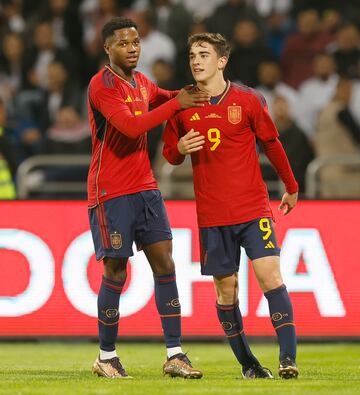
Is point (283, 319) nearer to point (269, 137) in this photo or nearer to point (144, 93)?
point (269, 137)

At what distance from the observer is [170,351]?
27.9 ft

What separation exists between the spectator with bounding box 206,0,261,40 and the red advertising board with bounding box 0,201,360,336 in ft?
16.7

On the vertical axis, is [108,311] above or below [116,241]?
below

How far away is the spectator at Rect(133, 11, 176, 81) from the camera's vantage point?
52.5 ft

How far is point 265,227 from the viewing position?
821 centimetres

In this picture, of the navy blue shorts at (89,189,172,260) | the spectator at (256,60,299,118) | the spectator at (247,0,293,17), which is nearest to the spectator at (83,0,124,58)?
the spectator at (247,0,293,17)

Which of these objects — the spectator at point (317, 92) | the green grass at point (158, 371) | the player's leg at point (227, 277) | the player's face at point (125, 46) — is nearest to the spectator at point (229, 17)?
the spectator at point (317, 92)

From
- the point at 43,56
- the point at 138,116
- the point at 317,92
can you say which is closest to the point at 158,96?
the point at 138,116

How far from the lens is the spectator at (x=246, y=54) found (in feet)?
50.2

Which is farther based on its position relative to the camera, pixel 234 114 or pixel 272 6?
pixel 272 6

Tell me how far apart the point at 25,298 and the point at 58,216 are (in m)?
0.84

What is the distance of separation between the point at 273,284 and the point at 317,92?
24.1 feet

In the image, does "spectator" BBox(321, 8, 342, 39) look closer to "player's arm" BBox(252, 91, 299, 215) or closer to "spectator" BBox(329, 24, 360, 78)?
"spectator" BBox(329, 24, 360, 78)

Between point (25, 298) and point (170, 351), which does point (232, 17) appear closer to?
point (25, 298)
